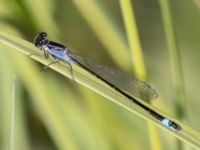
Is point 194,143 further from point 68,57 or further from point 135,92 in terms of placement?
point 68,57

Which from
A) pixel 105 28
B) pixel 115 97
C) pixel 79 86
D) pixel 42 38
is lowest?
pixel 115 97

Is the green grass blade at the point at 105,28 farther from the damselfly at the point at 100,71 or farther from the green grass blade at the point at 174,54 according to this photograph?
the green grass blade at the point at 174,54

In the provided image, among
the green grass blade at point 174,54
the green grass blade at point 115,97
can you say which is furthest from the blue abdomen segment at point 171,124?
the green grass blade at point 174,54

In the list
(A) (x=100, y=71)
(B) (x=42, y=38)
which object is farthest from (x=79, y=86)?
(B) (x=42, y=38)

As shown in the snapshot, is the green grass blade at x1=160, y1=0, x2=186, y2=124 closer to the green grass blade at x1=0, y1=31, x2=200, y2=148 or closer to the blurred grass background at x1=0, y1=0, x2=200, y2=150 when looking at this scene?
the blurred grass background at x1=0, y1=0, x2=200, y2=150

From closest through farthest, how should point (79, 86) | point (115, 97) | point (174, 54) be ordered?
point (115, 97) < point (174, 54) < point (79, 86)

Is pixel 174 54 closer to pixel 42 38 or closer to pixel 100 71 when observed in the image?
pixel 100 71

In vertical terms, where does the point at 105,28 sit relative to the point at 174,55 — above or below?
above

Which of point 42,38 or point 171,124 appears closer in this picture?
point 171,124

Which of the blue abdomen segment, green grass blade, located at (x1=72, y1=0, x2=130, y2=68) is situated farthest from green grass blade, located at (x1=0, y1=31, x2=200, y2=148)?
green grass blade, located at (x1=72, y1=0, x2=130, y2=68)
